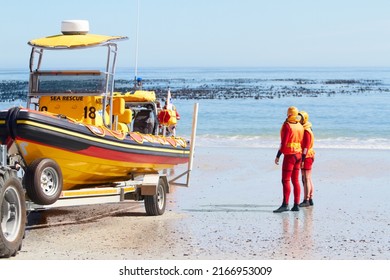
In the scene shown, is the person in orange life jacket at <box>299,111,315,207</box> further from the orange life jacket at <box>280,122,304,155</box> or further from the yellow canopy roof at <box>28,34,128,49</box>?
the yellow canopy roof at <box>28,34,128,49</box>

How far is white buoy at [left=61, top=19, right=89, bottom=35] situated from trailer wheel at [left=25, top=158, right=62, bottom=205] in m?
2.40

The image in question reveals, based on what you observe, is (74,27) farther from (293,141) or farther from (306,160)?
(306,160)

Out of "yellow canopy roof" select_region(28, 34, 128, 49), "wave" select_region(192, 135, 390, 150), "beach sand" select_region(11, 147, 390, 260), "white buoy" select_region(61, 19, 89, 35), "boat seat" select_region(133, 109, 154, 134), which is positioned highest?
"white buoy" select_region(61, 19, 89, 35)

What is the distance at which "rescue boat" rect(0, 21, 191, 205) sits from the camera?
984 cm

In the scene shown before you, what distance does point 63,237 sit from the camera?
10148 millimetres

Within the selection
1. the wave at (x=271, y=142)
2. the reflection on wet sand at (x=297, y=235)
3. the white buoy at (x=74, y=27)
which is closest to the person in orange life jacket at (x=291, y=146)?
the reflection on wet sand at (x=297, y=235)

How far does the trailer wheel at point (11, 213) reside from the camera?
8.59 m

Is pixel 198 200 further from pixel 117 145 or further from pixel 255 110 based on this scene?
pixel 255 110

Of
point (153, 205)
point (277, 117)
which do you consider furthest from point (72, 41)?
point (277, 117)

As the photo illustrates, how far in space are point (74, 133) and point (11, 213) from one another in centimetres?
170

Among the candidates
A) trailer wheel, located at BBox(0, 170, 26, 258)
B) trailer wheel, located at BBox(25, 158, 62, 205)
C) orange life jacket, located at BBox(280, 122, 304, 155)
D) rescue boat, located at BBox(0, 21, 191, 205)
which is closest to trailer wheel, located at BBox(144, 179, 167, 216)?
rescue boat, located at BBox(0, 21, 191, 205)

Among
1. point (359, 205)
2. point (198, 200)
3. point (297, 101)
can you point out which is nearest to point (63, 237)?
point (198, 200)
